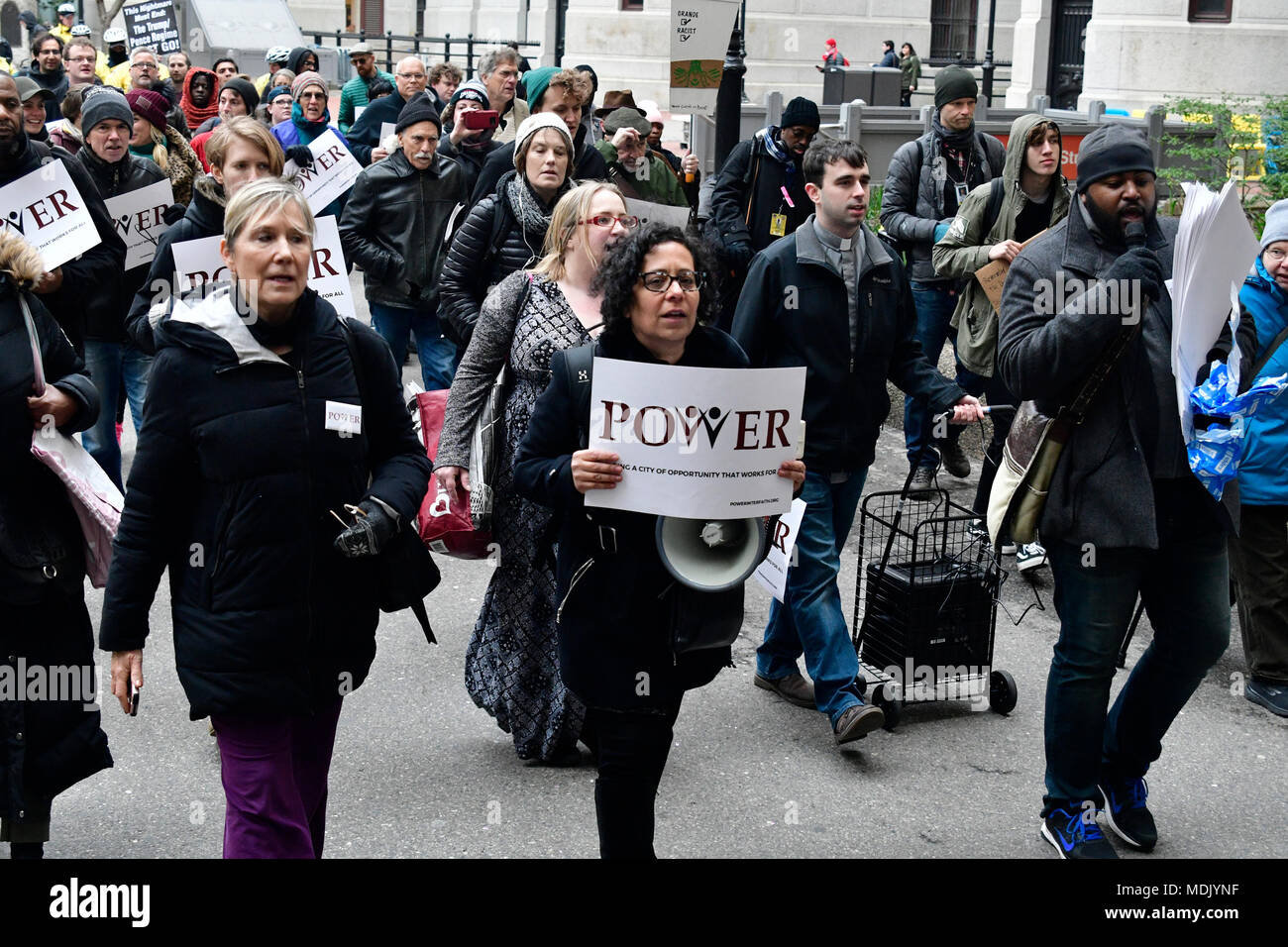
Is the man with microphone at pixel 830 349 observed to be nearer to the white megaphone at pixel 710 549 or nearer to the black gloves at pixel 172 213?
the white megaphone at pixel 710 549

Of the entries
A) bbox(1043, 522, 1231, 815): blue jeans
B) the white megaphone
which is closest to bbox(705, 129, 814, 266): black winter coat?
bbox(1043, 522, 1231, 815): blue jeans

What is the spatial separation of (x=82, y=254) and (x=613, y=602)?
3890 millimetres

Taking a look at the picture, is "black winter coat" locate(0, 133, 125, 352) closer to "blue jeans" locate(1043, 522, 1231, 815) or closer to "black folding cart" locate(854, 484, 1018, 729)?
"black folding cart" locate(854, 484, 1018, 729)

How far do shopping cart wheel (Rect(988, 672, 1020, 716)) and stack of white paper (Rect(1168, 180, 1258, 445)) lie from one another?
178cm

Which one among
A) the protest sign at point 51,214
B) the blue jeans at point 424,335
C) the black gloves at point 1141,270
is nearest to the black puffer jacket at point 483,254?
the protest sign at point 51,214

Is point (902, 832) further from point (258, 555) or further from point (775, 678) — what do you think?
point (258, 555)

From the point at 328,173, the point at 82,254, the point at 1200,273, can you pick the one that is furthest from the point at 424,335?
the point at 1200,273

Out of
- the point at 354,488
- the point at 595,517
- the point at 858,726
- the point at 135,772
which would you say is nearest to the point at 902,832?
the point at 858,726

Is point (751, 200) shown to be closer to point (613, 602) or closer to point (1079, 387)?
point (1079, 387)

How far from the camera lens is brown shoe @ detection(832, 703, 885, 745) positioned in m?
5.61

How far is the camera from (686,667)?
400 centimetres

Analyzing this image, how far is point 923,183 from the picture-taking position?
877 centimetres
